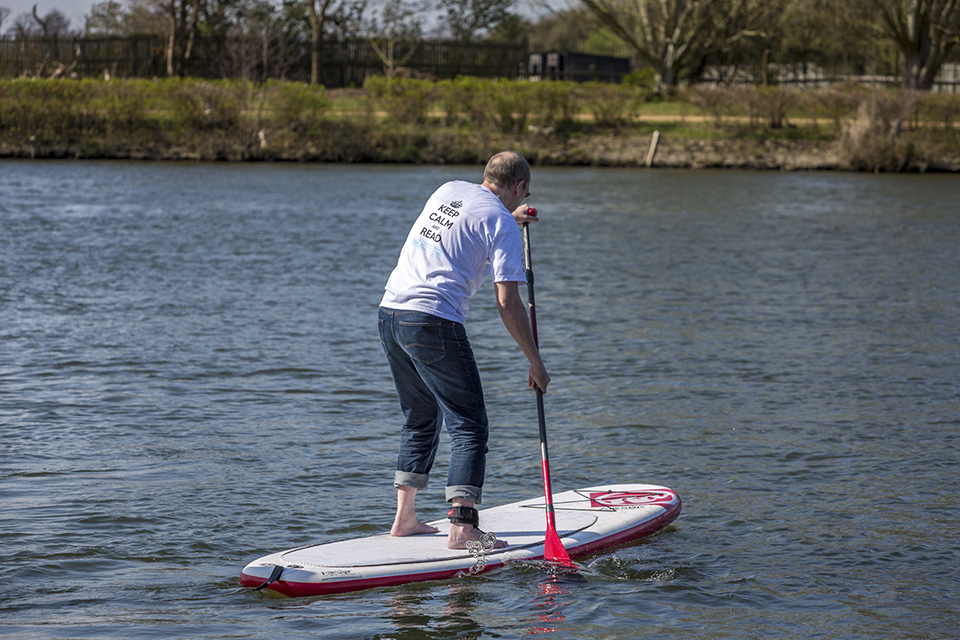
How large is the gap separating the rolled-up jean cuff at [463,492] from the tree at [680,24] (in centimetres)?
3949

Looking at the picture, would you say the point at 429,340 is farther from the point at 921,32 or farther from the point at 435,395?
the point at 921,32

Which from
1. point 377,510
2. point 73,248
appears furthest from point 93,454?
point 73,248

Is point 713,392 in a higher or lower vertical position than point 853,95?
lower

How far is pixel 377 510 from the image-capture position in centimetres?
652

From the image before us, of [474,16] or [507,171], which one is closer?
[507,171]

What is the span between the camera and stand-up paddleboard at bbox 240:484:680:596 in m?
5.22

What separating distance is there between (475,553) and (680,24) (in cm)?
4041

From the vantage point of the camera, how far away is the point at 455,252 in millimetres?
5160

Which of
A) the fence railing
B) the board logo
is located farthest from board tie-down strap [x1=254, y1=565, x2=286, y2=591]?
the fence railing

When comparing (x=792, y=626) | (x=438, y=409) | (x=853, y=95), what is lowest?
(x=792, y=626)

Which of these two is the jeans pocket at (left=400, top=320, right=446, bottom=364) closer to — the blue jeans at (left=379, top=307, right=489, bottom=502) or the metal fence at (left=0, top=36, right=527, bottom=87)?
the blue jeans at (left=379, top=307, right=489, bottom=502)

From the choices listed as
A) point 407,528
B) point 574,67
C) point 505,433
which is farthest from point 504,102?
point 407,528

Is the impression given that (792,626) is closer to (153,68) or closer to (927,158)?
(927,158)

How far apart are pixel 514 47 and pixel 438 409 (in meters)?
44.6
